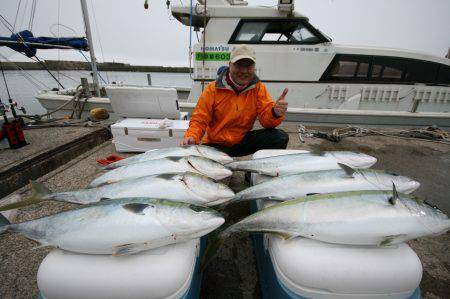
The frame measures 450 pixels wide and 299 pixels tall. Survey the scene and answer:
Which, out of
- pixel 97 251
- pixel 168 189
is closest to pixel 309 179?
pixel 168 189

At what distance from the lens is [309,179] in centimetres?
172

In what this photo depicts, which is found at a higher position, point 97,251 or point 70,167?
point 97,251

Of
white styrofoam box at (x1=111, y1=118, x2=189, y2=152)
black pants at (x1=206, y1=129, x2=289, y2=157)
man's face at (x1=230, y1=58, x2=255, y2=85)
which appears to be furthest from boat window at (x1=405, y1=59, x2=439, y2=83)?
white styrofoam box at (x1=111, y1=118, x2=189, y2=152)

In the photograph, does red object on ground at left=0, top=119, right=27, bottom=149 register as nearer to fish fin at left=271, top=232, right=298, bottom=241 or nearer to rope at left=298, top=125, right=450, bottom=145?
fish fin at left=271, top=232, right=298, bottom=241

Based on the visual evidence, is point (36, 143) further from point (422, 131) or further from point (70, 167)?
point (422, 131)

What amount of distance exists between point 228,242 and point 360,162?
153cm

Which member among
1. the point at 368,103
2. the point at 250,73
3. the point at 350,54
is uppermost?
the point at 350,54

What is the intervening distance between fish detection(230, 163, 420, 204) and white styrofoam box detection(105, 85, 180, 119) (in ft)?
8.61

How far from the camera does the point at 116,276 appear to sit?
1085 mm

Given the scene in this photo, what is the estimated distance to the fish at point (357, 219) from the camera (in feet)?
4.00

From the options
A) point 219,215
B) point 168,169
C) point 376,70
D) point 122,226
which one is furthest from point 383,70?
point 122,226

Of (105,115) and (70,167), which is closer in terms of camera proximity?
(70,167)

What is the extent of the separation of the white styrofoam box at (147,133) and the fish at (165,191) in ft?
7.08

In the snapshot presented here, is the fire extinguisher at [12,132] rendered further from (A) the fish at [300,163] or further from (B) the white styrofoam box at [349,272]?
(B) the white styrofoam box at [349,272]
